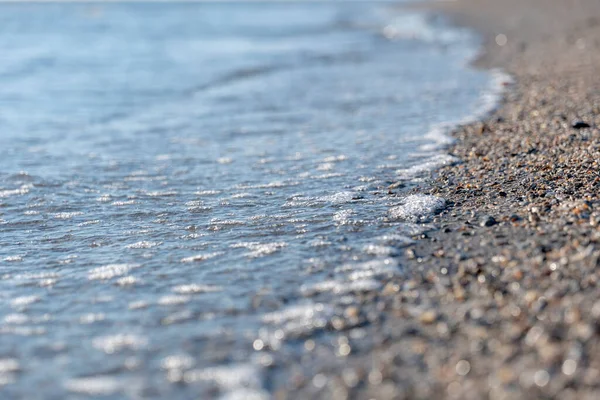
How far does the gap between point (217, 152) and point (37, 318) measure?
609cm

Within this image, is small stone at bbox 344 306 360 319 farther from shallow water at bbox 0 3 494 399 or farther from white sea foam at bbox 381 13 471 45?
white sea foam at bbox 381 13 471 45

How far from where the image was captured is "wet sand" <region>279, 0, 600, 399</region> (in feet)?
14.0

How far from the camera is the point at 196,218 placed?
7.81m

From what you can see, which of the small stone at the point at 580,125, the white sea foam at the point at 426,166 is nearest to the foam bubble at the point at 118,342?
the white sea foam at the point at 426,166

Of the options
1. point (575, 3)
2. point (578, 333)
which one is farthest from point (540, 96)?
point (575, 3)

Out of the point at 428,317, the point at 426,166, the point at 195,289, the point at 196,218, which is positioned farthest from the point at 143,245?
the point at 426,166

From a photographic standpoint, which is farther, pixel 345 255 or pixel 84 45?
pixel 84 45

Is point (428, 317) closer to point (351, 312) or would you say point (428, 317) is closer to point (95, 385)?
point (351, 312)

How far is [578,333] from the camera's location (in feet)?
14.8

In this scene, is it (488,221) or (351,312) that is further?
(488,221)

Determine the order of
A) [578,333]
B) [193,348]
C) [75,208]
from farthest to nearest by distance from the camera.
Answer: [75,208] < [193,348] < [578,333]

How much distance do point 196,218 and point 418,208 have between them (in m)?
2.45

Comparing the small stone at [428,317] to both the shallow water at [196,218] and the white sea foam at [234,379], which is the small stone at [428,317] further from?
the white sea foam at [234,379]

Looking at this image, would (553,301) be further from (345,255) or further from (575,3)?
(575,3)
